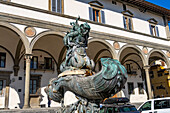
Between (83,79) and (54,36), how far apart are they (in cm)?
993

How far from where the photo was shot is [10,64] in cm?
1303

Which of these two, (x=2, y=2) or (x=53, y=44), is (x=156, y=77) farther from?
(x=2, y=2)

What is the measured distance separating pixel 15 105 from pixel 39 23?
6380 mm

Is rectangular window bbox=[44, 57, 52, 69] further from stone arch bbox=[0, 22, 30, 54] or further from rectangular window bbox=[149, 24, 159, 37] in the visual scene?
rectangular window bbox=[149, 24, 159, 37]

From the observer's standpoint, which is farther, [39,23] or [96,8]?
[96,8]

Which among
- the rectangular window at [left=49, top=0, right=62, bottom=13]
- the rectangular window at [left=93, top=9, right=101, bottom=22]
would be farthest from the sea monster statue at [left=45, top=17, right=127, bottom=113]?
the rectangular window at [left=93, top=9, right=101, bottom=22]

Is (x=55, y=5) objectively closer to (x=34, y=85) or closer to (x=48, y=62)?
(x=48, y=62)

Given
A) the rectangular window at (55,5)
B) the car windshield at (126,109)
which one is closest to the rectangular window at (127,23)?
the rectangular window at (55,5)

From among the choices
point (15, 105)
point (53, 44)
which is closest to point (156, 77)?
point (53, 44)

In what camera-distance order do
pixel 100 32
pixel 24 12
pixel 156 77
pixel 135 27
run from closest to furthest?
1. pixel 24 12
2. pixel 100 32
3. pixel 135 27
4. pixel 156 77

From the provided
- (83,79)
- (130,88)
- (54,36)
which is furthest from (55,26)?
(130,88)

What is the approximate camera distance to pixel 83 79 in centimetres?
342

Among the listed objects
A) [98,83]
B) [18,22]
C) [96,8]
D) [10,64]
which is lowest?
[98,83]

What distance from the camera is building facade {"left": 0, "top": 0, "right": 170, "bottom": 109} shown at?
10625 mm
